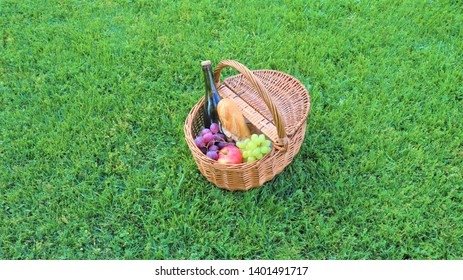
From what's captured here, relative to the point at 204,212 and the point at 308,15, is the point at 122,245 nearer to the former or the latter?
the point at 204,212

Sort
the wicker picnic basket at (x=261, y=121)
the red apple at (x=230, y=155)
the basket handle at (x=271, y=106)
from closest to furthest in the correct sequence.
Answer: the basket handle at (x=271, y=106) < the wicker picnic basket at (x=261, y=121) < the red apple at (x=230, y=155)

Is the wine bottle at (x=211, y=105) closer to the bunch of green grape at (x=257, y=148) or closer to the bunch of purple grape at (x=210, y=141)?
the bunch of purple grape at (x=210, y=141)

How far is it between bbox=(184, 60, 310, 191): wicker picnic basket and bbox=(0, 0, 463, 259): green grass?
19 cm

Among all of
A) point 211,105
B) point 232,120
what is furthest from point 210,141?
point 211,105

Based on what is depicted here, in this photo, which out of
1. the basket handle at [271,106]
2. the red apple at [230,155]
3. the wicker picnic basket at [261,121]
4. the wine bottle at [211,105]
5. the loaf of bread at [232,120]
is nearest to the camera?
the basket handle at [271,106]

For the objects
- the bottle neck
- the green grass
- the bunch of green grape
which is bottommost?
the green grass

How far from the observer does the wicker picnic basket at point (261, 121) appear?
87.7 inches

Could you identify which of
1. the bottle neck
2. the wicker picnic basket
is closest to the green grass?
the wicker picnic basket

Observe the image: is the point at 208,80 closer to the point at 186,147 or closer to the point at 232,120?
the point at 232,120

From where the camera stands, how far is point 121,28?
12.6ft

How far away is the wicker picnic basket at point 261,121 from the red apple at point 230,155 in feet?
0.20

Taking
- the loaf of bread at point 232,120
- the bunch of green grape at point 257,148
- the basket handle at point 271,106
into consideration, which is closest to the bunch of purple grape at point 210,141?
the loaf of bread at point 232,120

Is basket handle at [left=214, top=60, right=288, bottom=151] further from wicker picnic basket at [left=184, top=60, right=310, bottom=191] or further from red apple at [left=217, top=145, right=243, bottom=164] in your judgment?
red apple at [left=217, top=145, right=243, bottom=164]

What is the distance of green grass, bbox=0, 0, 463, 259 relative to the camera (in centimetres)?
241
